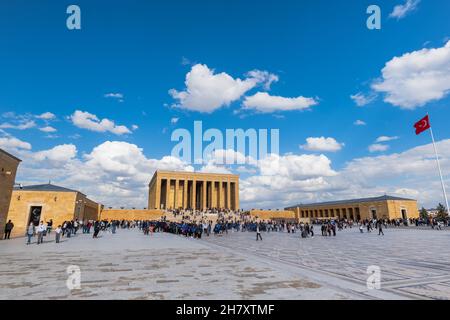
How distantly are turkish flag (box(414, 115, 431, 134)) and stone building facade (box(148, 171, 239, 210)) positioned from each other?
54.5 m

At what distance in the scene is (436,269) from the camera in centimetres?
786

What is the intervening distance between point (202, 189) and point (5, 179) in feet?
190

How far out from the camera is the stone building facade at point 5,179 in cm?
1817

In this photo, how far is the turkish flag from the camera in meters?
21.9

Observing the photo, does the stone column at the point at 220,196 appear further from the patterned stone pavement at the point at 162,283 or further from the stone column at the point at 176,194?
the patterned stone pavement at the point at 162,283

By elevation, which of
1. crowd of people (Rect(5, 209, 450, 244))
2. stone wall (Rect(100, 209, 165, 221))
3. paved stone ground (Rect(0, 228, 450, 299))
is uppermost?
stone wall (Rect(100, 209, 165, 221))

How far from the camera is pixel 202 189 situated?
7550 centimetres

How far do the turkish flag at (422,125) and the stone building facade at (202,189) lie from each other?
54.5 meters

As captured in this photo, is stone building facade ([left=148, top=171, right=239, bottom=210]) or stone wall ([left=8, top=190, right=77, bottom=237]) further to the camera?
stone building facade ([left=148, top=171, right=239, bottom=210])

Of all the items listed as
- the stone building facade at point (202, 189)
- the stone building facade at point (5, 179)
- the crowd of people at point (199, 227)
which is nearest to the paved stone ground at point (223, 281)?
the crowd of people at point (199, 227)

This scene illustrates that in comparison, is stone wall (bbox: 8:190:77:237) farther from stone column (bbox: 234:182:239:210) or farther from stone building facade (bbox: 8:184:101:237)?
stone column (bbox: 234:182:239:210)

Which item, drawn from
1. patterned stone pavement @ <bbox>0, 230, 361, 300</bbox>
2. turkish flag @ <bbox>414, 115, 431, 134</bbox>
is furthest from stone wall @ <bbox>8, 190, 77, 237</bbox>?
turkish flag @ <bbox>414, 115, 431, 134</bbox>

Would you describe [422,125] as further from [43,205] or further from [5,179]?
[43,205]
